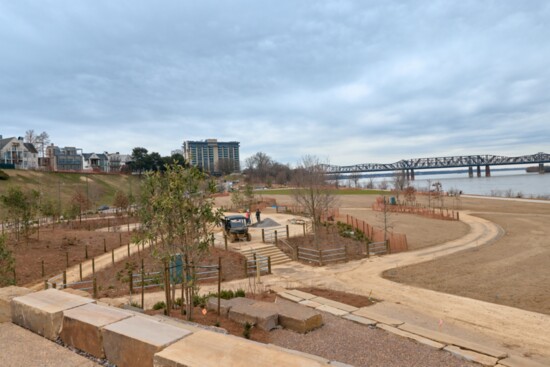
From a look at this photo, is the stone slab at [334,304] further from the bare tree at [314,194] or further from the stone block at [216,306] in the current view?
the bare tree at [314,194]

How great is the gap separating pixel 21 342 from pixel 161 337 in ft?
8.55

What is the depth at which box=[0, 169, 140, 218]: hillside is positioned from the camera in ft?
212

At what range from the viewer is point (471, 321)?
44.0ft

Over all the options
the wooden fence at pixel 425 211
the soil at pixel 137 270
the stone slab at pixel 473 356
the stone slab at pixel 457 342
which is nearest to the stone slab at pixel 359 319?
the stone slab at pixel 457 342

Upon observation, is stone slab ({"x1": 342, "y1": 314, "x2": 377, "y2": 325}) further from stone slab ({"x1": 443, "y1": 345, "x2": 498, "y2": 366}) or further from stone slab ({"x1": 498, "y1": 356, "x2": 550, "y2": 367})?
stone slab ({"x1": 498, "y1": 356, "x2": 550, "y2": 367})

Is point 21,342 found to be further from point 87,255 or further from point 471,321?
point 87,255

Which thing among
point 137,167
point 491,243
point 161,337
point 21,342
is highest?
point 137,167

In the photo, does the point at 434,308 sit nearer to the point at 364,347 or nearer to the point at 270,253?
the point at 364,347

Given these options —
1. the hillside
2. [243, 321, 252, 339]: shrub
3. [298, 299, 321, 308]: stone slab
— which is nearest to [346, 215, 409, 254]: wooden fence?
[298, 299, 321, 308]: stone slab

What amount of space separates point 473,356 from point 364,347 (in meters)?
2.57

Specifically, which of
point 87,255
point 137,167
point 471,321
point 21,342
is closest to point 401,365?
point 471,321

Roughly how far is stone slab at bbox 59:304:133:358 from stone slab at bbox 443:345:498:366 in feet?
26.3

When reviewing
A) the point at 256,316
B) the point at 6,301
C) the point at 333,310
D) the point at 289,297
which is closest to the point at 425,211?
the point at 289,297

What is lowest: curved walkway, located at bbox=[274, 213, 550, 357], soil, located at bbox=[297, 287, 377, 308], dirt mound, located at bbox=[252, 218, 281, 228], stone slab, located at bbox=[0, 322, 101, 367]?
curved walkway, located at bbox=[274, 213, 550, 357]
